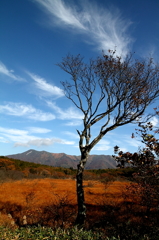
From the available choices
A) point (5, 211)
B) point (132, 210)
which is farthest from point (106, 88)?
point (5, 211)

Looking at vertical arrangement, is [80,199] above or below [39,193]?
above

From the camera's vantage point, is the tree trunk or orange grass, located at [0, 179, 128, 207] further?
orange grass, located at [0, 179, 128, 207]

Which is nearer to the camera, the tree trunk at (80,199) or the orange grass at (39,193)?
the tree trunk at (80,199)

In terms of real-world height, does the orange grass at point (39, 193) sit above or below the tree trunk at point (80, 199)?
below

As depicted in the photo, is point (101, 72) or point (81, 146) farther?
point (101, 72)

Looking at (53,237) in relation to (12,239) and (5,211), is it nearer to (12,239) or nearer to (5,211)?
(12,239)

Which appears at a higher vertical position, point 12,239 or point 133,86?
point 133,86

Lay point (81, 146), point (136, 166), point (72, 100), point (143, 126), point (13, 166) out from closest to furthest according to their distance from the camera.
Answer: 1. point (136, 166)
2. point (143, 126)
3. point (81, 146)
4. point (72, 100)
5. point (13, 166)

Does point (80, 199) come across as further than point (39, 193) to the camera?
No

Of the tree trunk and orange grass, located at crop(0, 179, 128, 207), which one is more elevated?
the tree trunk

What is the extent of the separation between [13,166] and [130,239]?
35682 mm

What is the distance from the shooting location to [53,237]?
4.00 m

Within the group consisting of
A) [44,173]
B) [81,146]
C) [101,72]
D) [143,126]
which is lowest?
[44,173]

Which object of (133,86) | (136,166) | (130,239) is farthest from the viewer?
(133,86)
